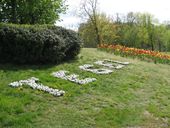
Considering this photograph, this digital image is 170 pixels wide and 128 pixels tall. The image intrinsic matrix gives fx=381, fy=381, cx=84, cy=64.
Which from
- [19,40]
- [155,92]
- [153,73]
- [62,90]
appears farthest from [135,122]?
[153,73]

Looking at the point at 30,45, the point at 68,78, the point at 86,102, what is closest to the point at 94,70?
the point at 68,78

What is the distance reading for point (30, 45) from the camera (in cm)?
1249

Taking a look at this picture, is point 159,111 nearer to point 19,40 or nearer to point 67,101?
point 67,101

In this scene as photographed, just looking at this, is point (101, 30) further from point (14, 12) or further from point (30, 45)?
point (30, 45)

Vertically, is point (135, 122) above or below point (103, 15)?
below

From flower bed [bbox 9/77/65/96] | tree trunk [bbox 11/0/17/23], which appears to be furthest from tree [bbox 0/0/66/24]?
flower bed [bbox 9/77/65/96]

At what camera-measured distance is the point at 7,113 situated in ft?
28.8

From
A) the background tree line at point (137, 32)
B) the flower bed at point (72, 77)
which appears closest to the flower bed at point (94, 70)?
the flower bed at point (72, 77)

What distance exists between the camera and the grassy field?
28.8ft

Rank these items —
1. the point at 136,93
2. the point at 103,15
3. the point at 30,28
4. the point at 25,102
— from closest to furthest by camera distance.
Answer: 1. the point at 25,102
2. the point at 136,93
3. the point at 30,28
4. the point at 103,15

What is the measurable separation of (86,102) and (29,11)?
12901 millimetres

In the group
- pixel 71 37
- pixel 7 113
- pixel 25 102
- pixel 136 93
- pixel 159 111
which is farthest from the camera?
pixel 71 37

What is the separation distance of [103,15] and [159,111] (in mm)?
40561

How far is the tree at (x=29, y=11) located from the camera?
21406 mm
